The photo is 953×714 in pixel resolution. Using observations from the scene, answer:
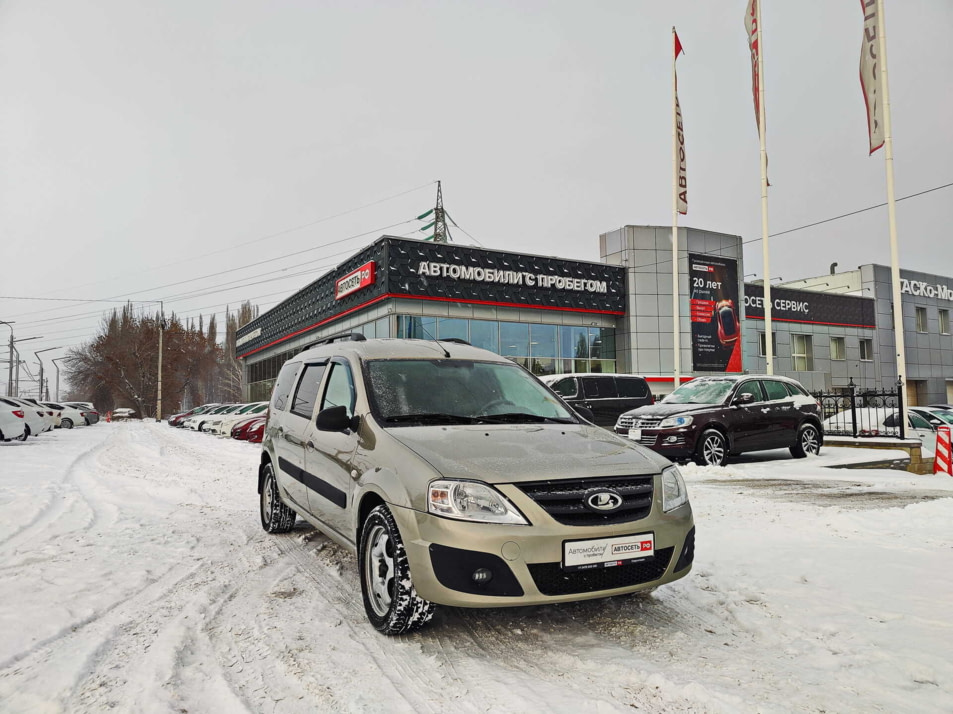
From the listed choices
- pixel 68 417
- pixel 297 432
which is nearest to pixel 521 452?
pixel 297 432

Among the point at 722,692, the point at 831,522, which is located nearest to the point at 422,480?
the point at 722,692

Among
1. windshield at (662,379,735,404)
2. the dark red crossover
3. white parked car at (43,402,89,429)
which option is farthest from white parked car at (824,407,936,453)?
white parked car at (43,402,89,429)

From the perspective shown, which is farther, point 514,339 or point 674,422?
point 514,339

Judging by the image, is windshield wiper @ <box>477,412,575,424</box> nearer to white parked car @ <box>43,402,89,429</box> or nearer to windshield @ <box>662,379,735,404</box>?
windshield @ <box>662,379,735,404</box>

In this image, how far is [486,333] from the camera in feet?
85.9

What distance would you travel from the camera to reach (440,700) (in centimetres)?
273

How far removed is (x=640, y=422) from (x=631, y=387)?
16.6 ft

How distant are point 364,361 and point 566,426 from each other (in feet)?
4.96

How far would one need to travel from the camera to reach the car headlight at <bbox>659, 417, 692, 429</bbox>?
36.0ft

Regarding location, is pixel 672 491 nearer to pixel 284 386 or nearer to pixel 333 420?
pixel 333 420

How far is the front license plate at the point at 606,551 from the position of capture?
3062 millimetres

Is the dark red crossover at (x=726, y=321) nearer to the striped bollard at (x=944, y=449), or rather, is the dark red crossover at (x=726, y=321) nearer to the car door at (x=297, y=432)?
the striped bollard at (x=944, y=449)

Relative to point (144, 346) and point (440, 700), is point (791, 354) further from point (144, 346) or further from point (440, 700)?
point (144, 346)

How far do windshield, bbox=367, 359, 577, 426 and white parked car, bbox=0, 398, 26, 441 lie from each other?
18.7 m
